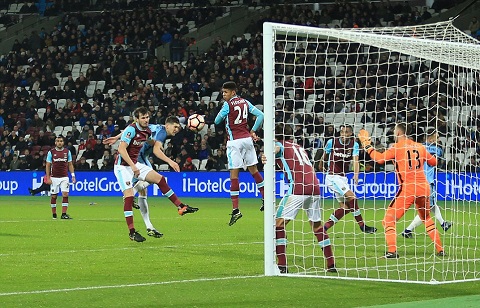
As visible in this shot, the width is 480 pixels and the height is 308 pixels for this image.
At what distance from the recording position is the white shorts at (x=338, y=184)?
14602 millimetres

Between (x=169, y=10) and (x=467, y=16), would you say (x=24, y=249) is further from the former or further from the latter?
(x=169, y=10)

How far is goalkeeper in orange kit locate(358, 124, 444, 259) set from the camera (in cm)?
1161

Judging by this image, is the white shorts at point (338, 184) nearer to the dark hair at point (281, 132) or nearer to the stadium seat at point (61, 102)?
the dark hair at point (281, 132)

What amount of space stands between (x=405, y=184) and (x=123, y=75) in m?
24.7

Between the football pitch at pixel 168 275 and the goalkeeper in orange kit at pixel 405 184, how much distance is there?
66cm

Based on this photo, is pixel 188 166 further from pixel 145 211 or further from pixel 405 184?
pixel 405 184

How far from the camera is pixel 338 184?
14.7 metres

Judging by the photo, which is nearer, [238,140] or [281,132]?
[281,132]

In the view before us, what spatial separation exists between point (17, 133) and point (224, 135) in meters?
8.34

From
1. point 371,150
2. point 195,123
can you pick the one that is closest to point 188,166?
point 195,123

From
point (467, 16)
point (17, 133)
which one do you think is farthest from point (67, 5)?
point (467, 16)

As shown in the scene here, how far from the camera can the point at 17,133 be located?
33.5m

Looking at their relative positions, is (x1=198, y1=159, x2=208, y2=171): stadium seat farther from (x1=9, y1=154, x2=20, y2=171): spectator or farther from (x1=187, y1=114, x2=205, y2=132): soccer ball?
(x1=187, y1=114, x2=205, y2=132): soccer ball

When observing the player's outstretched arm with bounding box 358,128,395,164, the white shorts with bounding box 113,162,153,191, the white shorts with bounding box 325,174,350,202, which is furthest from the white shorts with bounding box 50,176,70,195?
the player's outstretched arm with bounding box 358,128,395,164
